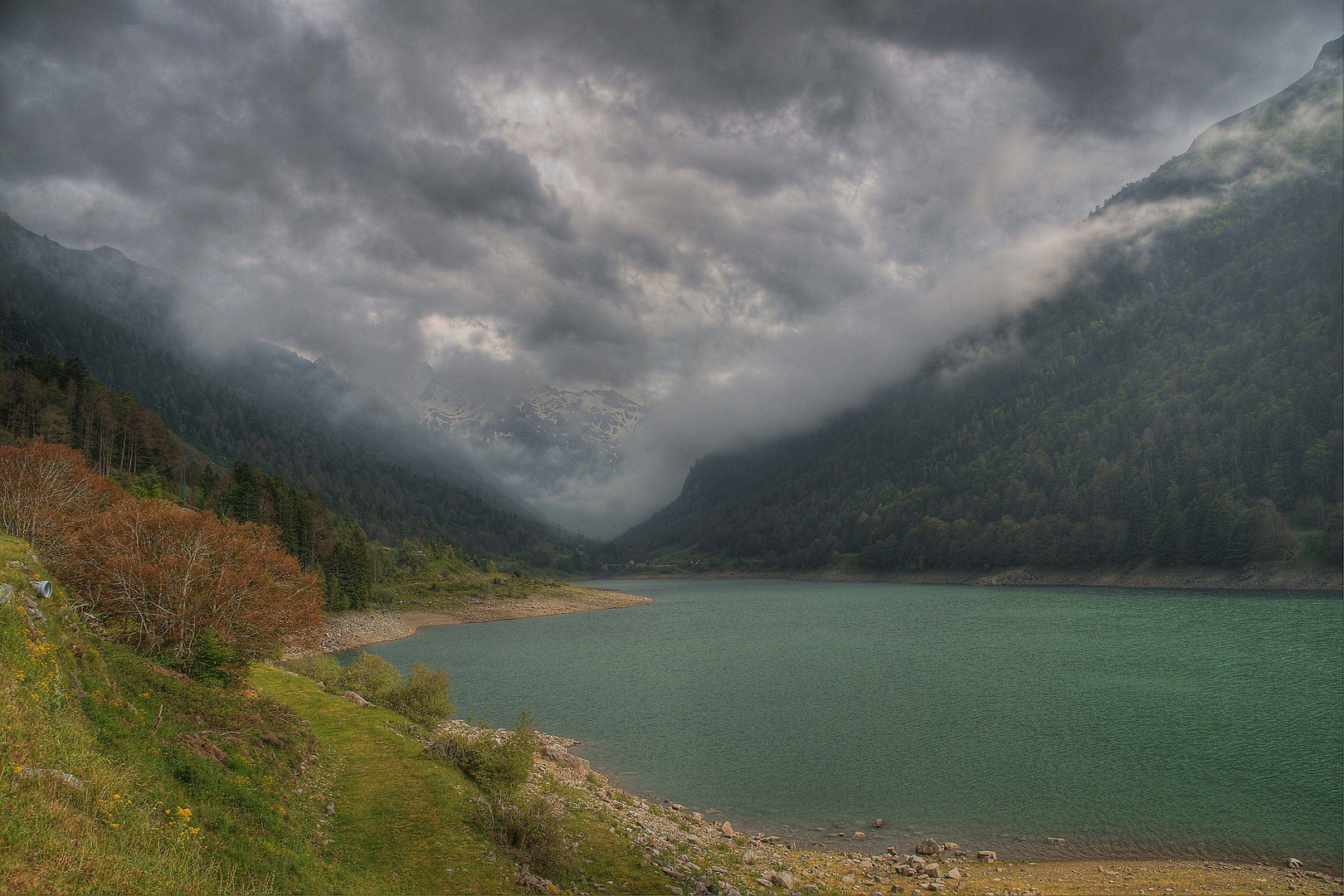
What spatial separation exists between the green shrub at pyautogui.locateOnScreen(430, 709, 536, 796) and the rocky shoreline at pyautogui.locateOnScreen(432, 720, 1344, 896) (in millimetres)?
2675

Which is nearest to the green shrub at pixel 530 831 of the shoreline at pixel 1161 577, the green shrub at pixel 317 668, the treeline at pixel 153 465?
the green shrub at pixel 317 668

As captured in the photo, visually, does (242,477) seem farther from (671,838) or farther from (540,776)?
(671,838)

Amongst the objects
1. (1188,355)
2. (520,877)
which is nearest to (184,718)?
(520,877)

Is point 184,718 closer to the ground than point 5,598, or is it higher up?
closer to the ground

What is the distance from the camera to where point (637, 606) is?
466 feet

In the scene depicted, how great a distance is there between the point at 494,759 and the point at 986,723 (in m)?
30.7

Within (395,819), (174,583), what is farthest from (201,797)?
(174,583)

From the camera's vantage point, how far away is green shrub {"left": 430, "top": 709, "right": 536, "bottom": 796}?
20547mm

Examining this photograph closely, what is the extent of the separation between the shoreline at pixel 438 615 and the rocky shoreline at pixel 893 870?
166 feet

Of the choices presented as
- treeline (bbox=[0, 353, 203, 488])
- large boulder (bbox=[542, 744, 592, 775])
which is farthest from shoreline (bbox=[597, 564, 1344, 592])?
treeline (bbox=[0, 353, 203, 488])

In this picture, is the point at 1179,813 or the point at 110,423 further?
the point at 110,423

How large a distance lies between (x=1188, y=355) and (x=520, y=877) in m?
248

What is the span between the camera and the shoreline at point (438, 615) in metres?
79.8

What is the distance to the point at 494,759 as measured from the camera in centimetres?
2098
